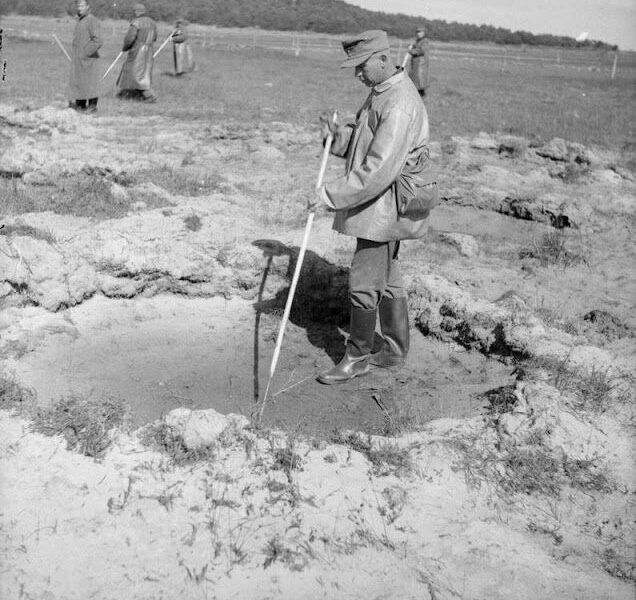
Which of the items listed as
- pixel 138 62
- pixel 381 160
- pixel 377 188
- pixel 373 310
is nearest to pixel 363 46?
pixel 381 160

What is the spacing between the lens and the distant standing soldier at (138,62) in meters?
13.1

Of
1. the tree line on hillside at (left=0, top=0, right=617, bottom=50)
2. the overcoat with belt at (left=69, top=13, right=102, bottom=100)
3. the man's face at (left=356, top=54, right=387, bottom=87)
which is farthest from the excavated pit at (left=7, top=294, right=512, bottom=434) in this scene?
the tree line on hillside at (left=0, top=0, right=617, bottom=50)

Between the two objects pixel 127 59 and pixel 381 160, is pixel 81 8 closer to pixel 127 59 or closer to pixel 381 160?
pixel 127 59

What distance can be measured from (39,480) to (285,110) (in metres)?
10.8

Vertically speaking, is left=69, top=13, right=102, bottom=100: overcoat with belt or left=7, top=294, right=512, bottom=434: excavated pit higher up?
left=69, top=13, right=102, bottom=100: overcoat with belt

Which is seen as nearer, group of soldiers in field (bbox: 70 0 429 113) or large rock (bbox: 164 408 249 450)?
large rock (bbox: 164 408 249 450)

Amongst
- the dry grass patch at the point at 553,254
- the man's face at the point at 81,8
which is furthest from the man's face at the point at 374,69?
the man's face at the point at 81,8

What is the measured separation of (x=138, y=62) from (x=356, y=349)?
1025 centimetres

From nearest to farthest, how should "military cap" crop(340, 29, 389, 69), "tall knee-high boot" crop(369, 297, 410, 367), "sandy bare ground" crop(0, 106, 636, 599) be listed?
"sandy bare ground" crop(0, 106, 636, 599)
"military cap" crop(340, 29, 389, 69)
"tall knee-high boot" crop(369, 297, 410, 367)

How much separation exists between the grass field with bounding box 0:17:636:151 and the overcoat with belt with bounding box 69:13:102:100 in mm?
530

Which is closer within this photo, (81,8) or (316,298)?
(316,298)

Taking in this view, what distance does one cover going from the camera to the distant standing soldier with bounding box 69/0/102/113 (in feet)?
37.3

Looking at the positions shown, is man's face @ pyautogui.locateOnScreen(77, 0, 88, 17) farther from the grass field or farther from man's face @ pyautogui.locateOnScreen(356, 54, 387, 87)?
Answer: man's face @ pyautogui.locateOnScreen(356, 54, 387, 87)

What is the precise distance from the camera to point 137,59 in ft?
42.5
